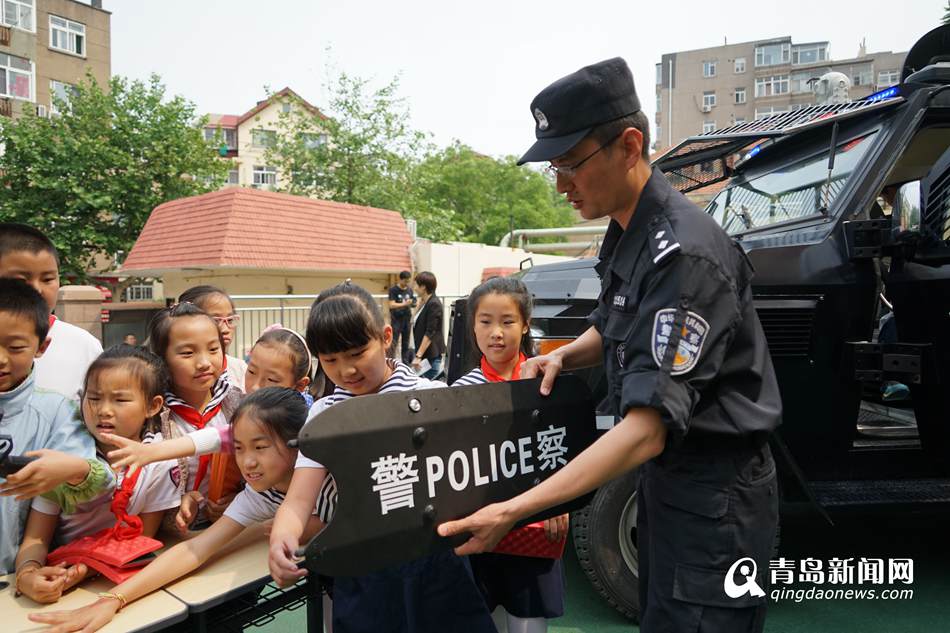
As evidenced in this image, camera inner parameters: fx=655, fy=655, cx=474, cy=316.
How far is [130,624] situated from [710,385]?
1479mm

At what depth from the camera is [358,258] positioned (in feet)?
58.4

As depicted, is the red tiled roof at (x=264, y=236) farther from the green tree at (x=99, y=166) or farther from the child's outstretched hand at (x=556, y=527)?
the child's outstretched hand at (x=556, y=527)

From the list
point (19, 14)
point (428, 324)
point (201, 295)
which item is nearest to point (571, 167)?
point (201, 295)

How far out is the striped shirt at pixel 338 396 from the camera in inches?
71.9

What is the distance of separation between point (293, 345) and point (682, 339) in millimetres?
1854

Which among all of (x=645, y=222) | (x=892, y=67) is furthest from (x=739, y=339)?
(x=892, y=67)

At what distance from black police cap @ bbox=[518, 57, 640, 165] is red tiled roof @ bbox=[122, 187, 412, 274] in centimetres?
1455

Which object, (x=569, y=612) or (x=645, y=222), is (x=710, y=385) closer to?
(x=645, y=222)

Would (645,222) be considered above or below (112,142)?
below

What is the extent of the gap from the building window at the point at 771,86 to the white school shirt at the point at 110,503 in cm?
6159

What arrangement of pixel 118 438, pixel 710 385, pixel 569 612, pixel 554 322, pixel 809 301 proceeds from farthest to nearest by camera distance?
pixel 554 322
pixel 569 612
pixel 809 301
pixel 118 438
pixel 710 385

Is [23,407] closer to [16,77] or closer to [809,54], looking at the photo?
[16,77]

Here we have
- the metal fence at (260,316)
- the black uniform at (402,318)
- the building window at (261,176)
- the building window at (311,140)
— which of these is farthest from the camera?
the building window at (261,176)

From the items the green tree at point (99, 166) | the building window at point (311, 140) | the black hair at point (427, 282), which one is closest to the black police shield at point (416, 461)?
the black hair at point (427, 282)
